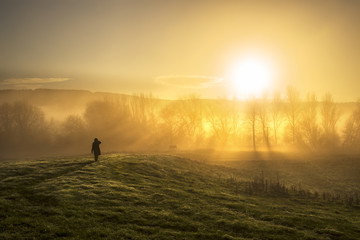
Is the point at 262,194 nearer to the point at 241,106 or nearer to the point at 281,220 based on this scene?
the point at 281,220

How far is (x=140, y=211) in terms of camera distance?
16.3 m

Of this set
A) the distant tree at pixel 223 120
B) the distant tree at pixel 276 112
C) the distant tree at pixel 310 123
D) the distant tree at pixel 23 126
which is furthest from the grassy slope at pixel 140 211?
the distant tree at pixel 23 126

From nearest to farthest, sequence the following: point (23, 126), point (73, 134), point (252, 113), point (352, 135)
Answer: point (352, 135), point (252, 113), point (73, 134), point (23, 126)

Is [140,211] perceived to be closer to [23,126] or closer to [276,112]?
[276,112]

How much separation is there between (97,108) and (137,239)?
95912 millimetres

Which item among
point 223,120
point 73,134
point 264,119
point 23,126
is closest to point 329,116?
point 264,119

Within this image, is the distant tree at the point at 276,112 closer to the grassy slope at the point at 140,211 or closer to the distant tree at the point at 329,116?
the distant tree at the point at 329,116

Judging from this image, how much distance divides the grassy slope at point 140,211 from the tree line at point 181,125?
5686cm

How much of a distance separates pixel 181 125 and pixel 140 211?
7519 cm

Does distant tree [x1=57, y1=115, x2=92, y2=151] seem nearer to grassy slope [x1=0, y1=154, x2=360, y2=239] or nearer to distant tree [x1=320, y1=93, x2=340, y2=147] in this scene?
grassy slope [x1=0, y1=154, x2=360, y2=239]

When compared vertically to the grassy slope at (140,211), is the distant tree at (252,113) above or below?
above

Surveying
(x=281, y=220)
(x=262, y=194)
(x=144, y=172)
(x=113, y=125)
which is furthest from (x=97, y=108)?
(x=281, y=220)

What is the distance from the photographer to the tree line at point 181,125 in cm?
7800

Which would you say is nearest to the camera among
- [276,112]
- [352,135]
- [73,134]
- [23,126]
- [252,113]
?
[352,135]
